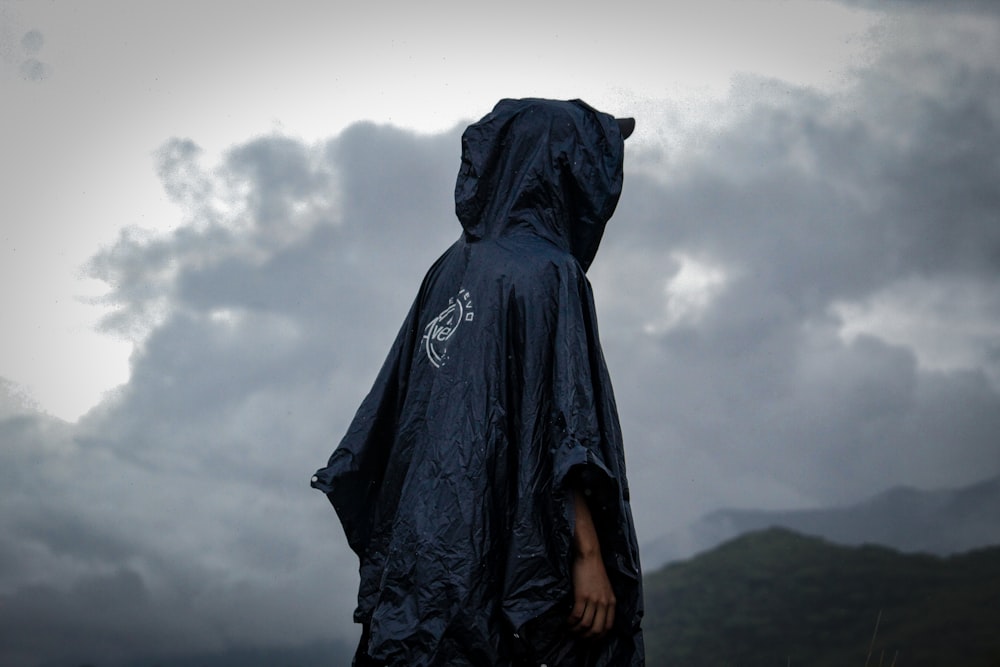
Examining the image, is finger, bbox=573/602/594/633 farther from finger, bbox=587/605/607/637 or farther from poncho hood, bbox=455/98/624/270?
poncho hood, bbox=455/98/624/270

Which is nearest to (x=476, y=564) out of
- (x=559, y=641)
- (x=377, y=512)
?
(x=559, y=641)

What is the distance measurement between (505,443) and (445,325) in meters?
0.47

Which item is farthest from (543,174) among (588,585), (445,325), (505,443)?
(588,585)

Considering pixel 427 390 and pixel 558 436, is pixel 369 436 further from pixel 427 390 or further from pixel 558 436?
pixel 558 436

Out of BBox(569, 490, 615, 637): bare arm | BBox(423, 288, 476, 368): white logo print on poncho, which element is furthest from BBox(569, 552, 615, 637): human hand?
BBox(423, 288, 476, 368): white logo print on poncho

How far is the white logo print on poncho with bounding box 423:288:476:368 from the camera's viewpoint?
10.5 feet

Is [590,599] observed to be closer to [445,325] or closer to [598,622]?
[598,622]

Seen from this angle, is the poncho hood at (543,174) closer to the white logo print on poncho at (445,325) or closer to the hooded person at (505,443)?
the hooded person at (505,443)

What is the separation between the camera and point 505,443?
295 cm

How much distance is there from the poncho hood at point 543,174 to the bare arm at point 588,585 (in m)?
0.90

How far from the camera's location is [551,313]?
309 cm

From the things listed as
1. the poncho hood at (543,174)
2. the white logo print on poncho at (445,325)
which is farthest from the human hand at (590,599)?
the poncho hood at (543,174)

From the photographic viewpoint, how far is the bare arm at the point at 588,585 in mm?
2801

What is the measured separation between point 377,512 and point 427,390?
413 mm
